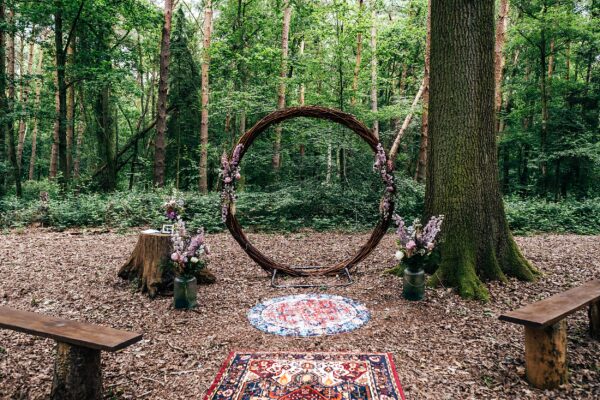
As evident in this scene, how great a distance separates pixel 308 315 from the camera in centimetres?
375

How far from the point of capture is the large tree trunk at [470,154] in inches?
165

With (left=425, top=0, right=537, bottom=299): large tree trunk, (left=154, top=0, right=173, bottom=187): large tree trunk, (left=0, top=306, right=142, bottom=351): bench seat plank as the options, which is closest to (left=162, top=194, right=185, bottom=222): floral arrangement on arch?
(left=0, top=306, right=142, bottom=351): bench seat plank

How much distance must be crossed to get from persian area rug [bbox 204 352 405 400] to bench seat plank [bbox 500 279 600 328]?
932 millimetres

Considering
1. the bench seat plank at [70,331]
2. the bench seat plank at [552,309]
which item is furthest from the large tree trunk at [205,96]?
the bench seat plank at [552,309]

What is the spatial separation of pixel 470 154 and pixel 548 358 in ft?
8.05

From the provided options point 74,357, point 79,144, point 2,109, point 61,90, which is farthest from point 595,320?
point 79,144

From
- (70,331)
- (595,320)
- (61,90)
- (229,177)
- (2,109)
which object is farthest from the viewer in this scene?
(61,90)

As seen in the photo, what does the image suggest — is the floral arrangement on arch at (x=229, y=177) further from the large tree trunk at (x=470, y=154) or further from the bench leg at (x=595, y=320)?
the bench leg at (x=595, y=320)

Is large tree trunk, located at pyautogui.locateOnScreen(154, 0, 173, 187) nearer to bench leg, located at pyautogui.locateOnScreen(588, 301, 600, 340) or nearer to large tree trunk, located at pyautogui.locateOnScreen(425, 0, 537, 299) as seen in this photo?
large tree trunk, located at pyautogui.locateOnScreen(425, 0, 537, 299)

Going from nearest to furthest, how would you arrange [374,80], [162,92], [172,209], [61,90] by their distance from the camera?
[172,209], [162,92], [61,90], [374,80]

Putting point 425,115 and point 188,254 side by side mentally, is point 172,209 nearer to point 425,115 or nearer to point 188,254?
point 188,254

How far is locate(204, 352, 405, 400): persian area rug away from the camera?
7.66ft

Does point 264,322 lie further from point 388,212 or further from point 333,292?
point 388,212

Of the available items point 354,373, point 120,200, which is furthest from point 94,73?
point 354,373
